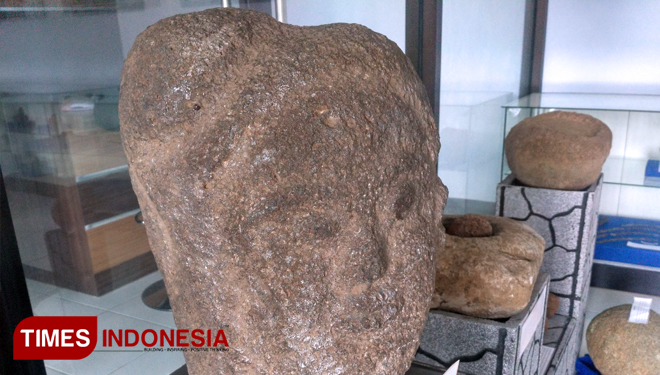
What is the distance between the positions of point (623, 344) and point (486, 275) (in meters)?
0.79

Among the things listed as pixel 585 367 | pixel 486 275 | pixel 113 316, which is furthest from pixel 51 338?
pixel 585 367

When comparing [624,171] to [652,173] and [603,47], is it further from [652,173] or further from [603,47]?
[603,47]

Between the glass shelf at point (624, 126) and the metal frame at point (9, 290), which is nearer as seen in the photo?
the metal frame at point (9, 290)

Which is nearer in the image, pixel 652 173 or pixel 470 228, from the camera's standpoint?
pixel 470 228

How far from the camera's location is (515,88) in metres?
2.51

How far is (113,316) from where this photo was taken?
1.04 meters

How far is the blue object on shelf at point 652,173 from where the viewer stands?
2.07m

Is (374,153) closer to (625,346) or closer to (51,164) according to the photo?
(51,164)

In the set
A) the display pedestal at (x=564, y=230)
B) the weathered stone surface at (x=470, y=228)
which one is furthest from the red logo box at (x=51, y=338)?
the display pedestal at (x=564, y=230)

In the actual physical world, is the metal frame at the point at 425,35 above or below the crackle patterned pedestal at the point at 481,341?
above

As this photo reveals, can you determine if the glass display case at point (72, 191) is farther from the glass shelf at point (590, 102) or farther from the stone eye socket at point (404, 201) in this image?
the glass shelf at point (590, 102)

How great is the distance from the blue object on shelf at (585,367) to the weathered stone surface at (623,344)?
141 mm

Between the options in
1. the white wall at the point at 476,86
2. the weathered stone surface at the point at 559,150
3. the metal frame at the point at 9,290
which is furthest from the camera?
the white wall at the point at 476,86

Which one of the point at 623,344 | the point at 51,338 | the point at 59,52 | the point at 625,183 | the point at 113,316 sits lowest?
the point at 623,344
